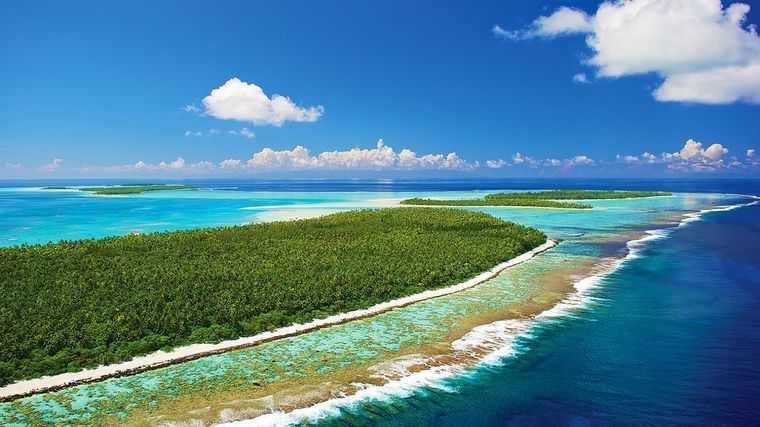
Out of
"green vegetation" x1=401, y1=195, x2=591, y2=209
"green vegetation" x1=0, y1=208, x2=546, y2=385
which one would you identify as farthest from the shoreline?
"green vegetation" x1=401, y1=195, x2=591, y2=209

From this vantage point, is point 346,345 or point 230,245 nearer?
point 346,345

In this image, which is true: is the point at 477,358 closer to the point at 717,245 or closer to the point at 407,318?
the point at 407,318

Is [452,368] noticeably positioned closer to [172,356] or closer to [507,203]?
[172,356]

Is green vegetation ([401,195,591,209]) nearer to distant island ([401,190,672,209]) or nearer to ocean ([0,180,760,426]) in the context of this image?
distant island ([401,190,672,209])

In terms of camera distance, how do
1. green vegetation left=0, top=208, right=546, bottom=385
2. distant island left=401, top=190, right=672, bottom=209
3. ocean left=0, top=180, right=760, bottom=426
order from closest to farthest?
ocean left=0, top=180, right=760, bottom=426, green vegetation left=0, top=208, right=546, bottom=385, distant island left=401, top=190, right=672, bottom=209

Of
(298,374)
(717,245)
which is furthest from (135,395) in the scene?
(717,245)

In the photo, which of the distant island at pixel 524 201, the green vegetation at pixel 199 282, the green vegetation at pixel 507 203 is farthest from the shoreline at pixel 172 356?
the distant island at pixel 524 201

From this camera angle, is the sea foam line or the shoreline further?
the shoreline

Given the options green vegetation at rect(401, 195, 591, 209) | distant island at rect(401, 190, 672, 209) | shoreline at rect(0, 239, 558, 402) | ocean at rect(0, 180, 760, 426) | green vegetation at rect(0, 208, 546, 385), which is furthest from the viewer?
distant island at rect(401, 190, 672, 209)
